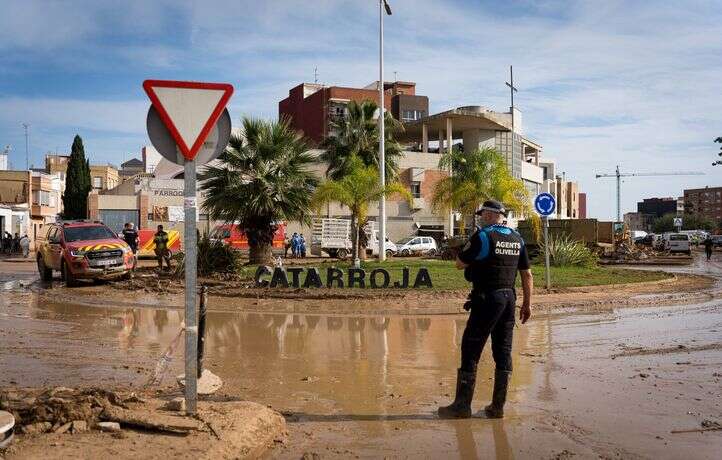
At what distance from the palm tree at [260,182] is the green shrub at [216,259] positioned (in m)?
3.32

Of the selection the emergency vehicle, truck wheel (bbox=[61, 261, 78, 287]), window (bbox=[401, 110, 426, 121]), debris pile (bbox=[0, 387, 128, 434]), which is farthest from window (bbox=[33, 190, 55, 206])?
debris pile (bbox=[0, 387, 128, 434])

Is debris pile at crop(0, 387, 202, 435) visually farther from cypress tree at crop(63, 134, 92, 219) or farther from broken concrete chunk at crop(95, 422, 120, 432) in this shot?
cypress tree at crop(63, 134, 92, 219)

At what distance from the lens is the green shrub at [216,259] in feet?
68.4

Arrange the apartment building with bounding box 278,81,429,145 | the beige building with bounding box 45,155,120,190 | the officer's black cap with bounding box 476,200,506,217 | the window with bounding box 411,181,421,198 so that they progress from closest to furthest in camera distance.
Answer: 1. the officer's black cap with bounding box 476,200,506,217
2. the window with bounding box 411,181,421,198
3. the apartment building with bounding box 278,81,429,145
4. the beige building with bounding box 45,155,120,190

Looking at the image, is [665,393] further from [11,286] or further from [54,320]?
[11,286]

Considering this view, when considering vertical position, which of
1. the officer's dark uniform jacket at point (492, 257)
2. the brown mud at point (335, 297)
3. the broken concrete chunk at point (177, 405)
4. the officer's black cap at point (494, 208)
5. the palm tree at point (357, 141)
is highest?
the palm tree at point (357, 141)

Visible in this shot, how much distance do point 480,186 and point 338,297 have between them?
14.8 m

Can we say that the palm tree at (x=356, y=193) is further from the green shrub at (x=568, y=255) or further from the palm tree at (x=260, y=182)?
the green shrub at (x=568, y=255)

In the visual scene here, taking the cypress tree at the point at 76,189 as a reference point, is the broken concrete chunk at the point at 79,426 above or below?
below

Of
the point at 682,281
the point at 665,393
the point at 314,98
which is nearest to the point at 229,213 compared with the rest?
the point at 682,281

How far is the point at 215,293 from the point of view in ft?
56.5

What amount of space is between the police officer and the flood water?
0.88ft

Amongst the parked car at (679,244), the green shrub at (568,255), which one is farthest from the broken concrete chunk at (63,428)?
the parked car at (679,244)

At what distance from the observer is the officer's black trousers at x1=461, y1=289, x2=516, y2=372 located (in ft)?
19.7
